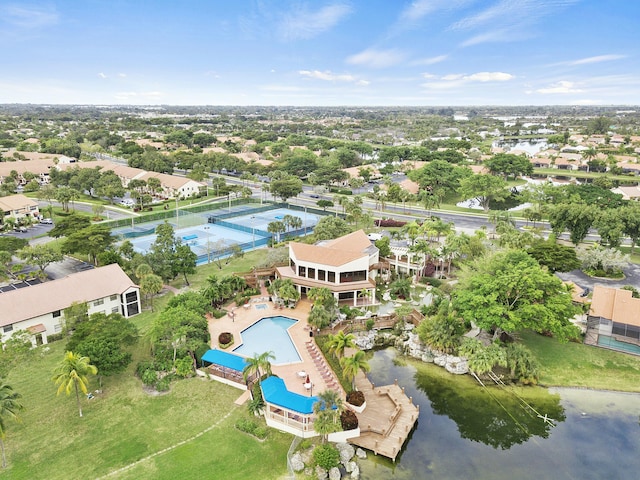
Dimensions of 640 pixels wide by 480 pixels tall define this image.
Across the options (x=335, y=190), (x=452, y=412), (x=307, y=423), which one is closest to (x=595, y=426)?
(x=452, y=412)

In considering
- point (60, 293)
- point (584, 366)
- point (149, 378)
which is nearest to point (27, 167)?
point (60, 293)

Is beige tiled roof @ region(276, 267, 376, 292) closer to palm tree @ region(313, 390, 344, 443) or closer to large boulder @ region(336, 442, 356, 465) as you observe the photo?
palm tree @ region(313, 390, 344, 443)

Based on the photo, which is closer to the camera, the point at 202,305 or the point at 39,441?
the point at 39,441

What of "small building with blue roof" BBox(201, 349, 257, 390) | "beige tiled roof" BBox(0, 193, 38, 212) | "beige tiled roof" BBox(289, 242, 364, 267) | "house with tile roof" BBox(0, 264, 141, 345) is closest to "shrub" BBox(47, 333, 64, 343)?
"house with tile roof" BBox(0, 264, 141, 345)

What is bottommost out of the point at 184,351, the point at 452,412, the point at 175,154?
the point at 452,412

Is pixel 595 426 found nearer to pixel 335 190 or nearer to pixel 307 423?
pixel 307 423

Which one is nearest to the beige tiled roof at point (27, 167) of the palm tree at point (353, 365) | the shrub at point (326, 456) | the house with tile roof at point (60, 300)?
the house with tile roof at point (60, 300)
